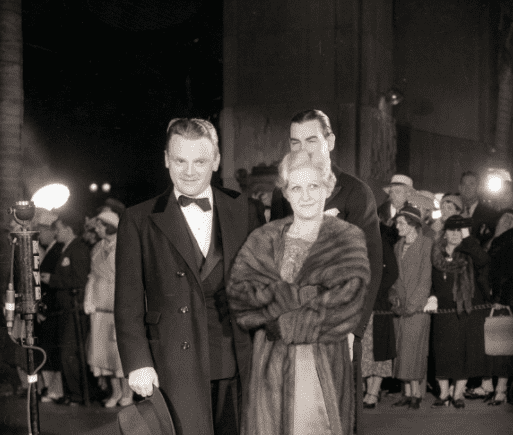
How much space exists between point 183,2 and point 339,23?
6.67 m

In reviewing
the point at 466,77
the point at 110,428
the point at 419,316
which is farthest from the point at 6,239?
the point at 466,77

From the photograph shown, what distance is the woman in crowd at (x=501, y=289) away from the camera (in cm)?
759

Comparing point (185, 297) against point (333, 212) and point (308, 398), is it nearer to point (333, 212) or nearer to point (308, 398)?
point (308, 398)

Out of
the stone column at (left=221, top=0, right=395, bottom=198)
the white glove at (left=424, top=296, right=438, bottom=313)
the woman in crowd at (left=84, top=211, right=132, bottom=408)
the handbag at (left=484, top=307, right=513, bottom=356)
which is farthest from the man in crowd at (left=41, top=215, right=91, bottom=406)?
the handbag at (left=484, top=307, right=513, bottom=356)

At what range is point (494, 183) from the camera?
898 centimetres

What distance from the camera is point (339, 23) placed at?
1142 cm

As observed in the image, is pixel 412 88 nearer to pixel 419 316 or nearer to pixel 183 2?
pixel 183 2

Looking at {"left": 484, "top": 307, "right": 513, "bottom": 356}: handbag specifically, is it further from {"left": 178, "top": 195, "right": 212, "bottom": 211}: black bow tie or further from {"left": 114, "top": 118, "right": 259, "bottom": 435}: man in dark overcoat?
{"left": 178, "top": 195, "right": 212, "bottom": 211}: black bow tie

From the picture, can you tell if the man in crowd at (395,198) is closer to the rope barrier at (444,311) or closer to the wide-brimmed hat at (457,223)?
the wide-brimmed hat at (457,223)

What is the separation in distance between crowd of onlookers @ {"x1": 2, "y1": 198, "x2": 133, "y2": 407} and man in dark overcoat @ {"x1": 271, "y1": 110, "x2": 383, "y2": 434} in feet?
13.9

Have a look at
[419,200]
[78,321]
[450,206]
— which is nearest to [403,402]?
[450,206]

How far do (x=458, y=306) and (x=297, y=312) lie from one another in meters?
4.38

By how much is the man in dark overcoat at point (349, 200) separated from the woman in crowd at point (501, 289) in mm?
3730

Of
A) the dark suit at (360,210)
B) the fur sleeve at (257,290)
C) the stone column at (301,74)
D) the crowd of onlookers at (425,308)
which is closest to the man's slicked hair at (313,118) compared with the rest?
the dark suit at (360,210)
